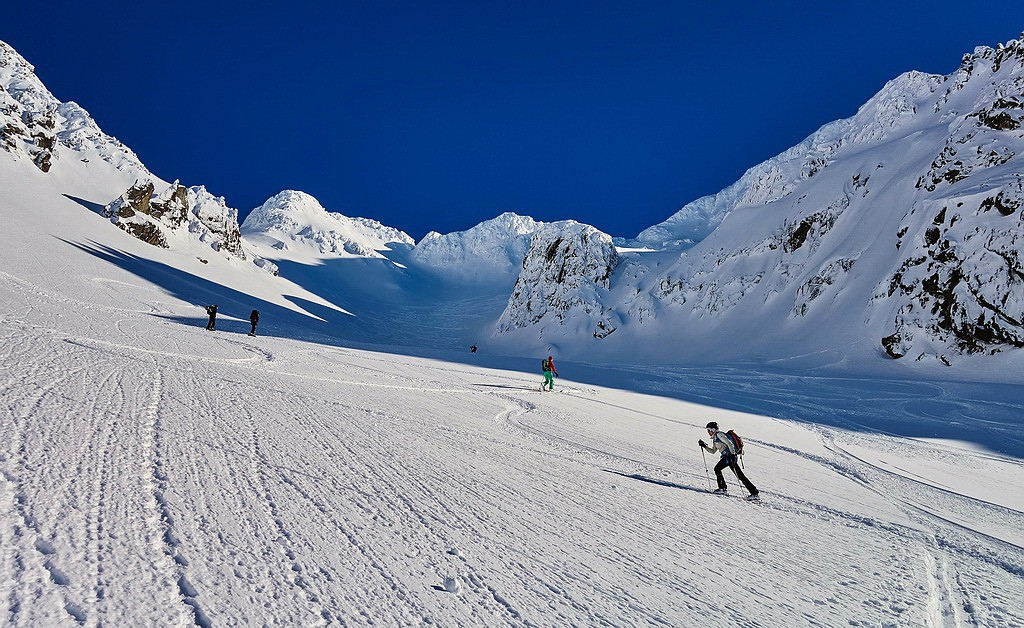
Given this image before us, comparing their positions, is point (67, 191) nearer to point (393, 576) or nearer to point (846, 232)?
point (393, 576)

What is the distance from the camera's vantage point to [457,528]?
182 inches

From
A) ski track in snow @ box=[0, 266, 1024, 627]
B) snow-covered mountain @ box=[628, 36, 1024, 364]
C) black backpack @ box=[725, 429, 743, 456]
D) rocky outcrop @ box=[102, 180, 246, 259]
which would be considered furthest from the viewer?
rocky outcrop @ box=[102, 180, 246, 259]

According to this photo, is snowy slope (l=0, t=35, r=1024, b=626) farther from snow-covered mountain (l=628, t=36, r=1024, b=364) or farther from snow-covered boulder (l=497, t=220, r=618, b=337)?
snow-covered boulder (l=497, t=220, r=618, b=337)

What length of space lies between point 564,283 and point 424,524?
57687 millimetres

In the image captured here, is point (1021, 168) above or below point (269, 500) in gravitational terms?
above

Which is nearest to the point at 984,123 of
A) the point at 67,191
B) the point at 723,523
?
the point at 723,523

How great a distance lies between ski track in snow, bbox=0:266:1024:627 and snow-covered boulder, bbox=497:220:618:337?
45368mm

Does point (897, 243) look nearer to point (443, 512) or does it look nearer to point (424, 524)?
point (443, 512)

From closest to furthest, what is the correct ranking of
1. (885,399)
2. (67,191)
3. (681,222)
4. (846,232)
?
1. (885,399)
2. (846,232)
3. (67,191)
4. (681,222)

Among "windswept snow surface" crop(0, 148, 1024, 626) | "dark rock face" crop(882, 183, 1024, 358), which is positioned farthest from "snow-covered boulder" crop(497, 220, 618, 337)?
"windswept snow surface" crop(0, 148, 1024, 626)

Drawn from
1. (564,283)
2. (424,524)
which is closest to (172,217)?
(564,283)

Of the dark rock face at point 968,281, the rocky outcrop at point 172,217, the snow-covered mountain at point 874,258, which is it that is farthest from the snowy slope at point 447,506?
the rocky outcrop at point 172,217

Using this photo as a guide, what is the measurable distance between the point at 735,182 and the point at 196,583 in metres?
208

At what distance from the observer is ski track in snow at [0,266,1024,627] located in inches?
127
